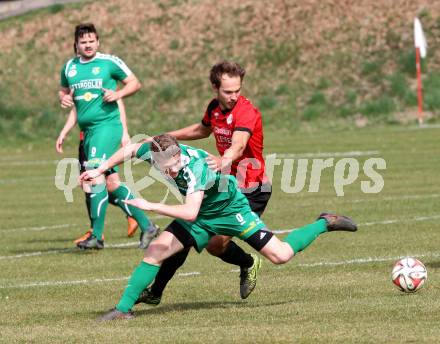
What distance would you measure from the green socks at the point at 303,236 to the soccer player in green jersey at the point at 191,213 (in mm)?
78

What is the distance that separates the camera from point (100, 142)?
43.7 feet

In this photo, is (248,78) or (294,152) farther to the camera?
(248,78)

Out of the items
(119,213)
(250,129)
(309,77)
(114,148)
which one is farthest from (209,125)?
(309,77)

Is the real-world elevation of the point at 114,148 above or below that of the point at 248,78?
above

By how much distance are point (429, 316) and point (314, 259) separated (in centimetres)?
356

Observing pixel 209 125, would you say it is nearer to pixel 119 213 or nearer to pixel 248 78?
pixel 119 213

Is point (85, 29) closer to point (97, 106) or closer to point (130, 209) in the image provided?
point (97, 106)

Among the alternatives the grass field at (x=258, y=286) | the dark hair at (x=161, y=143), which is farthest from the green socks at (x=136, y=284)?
the dark hair at (x=161, y=143)

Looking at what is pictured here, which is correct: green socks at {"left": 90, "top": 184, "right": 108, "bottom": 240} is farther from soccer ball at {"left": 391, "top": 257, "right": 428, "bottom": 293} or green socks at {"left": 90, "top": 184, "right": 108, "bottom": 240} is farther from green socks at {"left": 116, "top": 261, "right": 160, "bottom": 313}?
soccer ball at {"left": 391, "top": 257, "right": 428, "bottom": 293}

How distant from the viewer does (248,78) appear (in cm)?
3897

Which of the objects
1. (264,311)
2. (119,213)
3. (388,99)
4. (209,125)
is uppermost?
(209,125)

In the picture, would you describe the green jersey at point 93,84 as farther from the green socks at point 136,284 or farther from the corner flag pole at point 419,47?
the corner flag pole at point 419,47

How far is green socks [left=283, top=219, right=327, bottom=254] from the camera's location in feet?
30.9

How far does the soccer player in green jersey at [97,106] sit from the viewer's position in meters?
13.3
